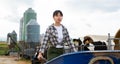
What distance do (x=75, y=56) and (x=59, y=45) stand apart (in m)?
1.13

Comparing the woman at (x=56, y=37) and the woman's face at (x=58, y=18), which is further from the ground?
the woman's face at (x=58, y=18)

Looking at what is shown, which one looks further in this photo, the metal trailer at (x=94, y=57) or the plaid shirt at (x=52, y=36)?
A: the plaid shirt at (x=52, y=36)

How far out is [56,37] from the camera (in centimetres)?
636

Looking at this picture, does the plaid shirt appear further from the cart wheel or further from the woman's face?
the cart wheel

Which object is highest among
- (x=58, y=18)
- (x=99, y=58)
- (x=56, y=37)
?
(x=58, y=18)

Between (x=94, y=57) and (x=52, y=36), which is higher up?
(x=52, y=36)

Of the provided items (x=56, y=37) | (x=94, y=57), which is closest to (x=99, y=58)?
(x=94, y=57)

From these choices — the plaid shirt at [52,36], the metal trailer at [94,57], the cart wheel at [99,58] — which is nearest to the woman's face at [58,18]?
the plaid shirt at [52,36]

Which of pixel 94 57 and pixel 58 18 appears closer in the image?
pixel 94 57

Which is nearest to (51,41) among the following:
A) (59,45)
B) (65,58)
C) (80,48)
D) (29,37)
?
(59,45)

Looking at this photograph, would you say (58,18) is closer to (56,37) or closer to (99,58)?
(56,37)

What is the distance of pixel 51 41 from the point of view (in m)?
6.37

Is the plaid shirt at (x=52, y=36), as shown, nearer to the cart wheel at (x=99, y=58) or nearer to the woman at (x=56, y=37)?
the woman at (x=56, y=37)

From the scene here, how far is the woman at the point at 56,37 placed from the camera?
20.7 ft
